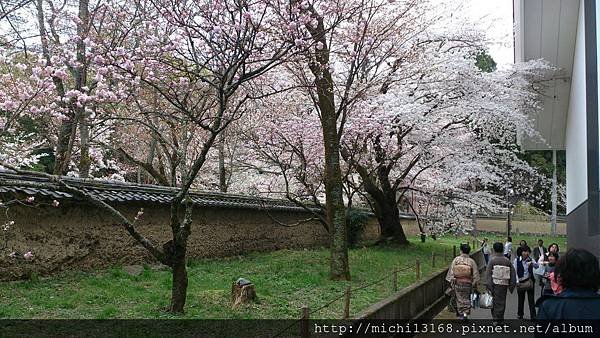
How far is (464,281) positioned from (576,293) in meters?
7.10

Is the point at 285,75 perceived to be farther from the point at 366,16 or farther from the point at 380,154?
the point at 380,154

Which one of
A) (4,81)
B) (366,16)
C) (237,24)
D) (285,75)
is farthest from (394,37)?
(4,81)

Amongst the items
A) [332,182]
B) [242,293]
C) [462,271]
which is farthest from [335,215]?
[242,293]

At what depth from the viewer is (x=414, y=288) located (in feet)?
38.2

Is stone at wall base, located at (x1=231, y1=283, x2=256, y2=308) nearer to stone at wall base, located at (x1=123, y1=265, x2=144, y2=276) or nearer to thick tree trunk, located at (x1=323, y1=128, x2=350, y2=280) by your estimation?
stone at wall base, located at (x1=123, y1=265, x2=144, y2=276)

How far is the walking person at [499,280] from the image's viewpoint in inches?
406

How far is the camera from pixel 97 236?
11.2 meters

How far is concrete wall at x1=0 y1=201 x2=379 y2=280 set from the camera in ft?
31.3

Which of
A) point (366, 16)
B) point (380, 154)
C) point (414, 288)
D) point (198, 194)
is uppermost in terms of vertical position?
point (366, 16)

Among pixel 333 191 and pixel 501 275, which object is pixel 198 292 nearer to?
pixel 333 191

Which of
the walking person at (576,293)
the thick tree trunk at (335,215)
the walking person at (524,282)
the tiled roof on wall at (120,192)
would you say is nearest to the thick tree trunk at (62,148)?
the tiled roof on wall at (120,192)

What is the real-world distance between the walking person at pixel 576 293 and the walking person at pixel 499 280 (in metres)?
6.50

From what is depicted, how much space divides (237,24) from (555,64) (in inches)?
592

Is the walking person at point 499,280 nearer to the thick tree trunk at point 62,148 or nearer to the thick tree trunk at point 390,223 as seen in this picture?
the thick tree trunk at point 62,148
